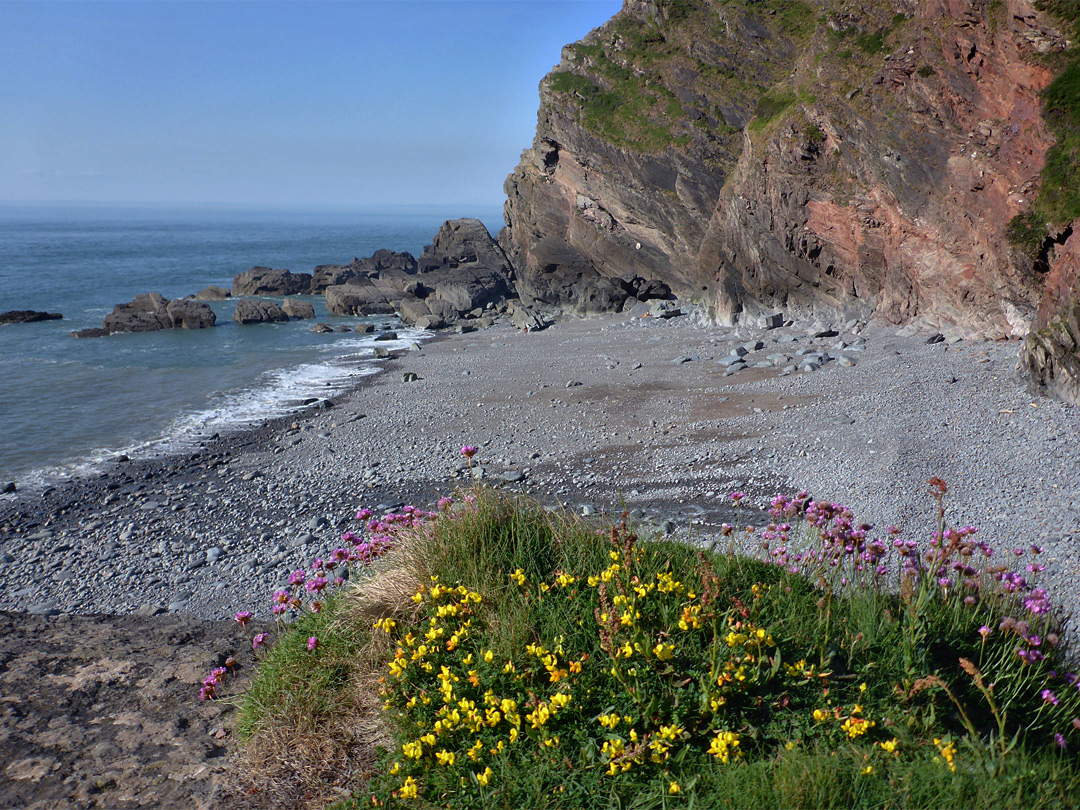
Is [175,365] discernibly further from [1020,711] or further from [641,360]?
[1020,711]

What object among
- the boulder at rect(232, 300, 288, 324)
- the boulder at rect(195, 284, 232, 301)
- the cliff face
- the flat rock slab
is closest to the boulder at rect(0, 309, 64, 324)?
the boulder at rect(195, 284, 232, 301)

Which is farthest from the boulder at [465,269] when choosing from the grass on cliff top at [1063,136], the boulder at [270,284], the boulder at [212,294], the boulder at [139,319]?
the grass on cliff top at [1063,136]

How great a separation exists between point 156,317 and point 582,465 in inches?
1236

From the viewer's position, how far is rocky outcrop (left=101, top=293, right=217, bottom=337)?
35406 mm

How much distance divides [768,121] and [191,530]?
74.6 feet

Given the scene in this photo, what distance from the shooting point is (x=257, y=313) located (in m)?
37.9

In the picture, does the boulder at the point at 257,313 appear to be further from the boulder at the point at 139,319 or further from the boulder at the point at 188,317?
the boulder at the point at 139,319

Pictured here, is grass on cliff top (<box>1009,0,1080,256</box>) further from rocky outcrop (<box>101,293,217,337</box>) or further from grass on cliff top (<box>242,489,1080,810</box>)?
rocky outcrop (<box>101,293,217,337</box>)

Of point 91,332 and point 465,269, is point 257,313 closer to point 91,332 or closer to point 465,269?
point 91,332

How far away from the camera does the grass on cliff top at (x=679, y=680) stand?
11.9ft

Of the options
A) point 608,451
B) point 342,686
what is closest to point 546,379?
point 608,451

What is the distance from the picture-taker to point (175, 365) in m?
27.8

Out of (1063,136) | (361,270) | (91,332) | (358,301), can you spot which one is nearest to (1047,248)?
(1063,136)

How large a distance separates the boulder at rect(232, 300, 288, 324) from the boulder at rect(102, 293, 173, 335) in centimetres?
342
